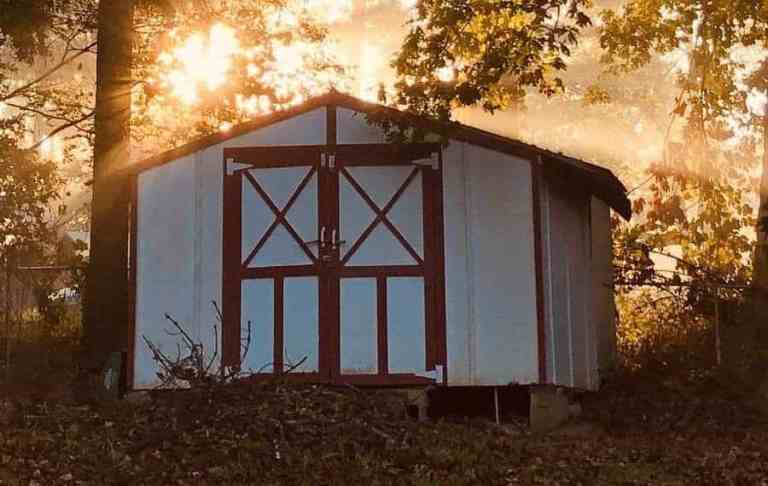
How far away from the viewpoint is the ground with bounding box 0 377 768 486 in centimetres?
824

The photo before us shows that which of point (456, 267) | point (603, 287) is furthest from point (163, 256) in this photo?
point (603, 287)

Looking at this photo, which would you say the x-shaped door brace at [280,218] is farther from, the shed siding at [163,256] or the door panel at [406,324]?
the door panel at [406,324]

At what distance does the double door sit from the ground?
0.56 m

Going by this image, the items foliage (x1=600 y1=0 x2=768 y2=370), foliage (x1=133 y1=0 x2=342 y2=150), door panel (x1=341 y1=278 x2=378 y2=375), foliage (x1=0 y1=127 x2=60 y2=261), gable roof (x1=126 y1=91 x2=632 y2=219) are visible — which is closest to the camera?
door panel (x1=341 y1=278 x2=378 y2=375)

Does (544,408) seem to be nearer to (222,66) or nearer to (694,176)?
(694,176)

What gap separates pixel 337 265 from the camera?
11.0 metres


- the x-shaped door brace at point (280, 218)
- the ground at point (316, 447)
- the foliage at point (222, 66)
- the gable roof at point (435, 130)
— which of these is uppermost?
the foliage at point (222, 66)

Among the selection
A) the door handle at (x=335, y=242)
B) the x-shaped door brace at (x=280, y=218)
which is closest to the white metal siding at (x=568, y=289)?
the door handle at (x=335, y=242)

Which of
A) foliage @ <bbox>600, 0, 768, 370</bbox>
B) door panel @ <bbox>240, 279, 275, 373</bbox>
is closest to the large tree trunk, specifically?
door panel @ <bbox>240, 279, 275, 373</bbox>

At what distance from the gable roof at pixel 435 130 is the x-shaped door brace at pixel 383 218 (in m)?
0.62

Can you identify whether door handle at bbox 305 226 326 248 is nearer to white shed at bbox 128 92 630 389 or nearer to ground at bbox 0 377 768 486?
white shed at bbox 128 92 630 389

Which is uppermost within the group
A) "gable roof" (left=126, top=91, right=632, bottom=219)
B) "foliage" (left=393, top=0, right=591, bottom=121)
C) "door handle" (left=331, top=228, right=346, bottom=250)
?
"foliage" (left=393, top=0, right=591, bottom=121)

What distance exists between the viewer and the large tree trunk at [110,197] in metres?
13.8

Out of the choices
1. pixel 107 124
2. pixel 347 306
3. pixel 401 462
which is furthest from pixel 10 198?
pixel 401 462
